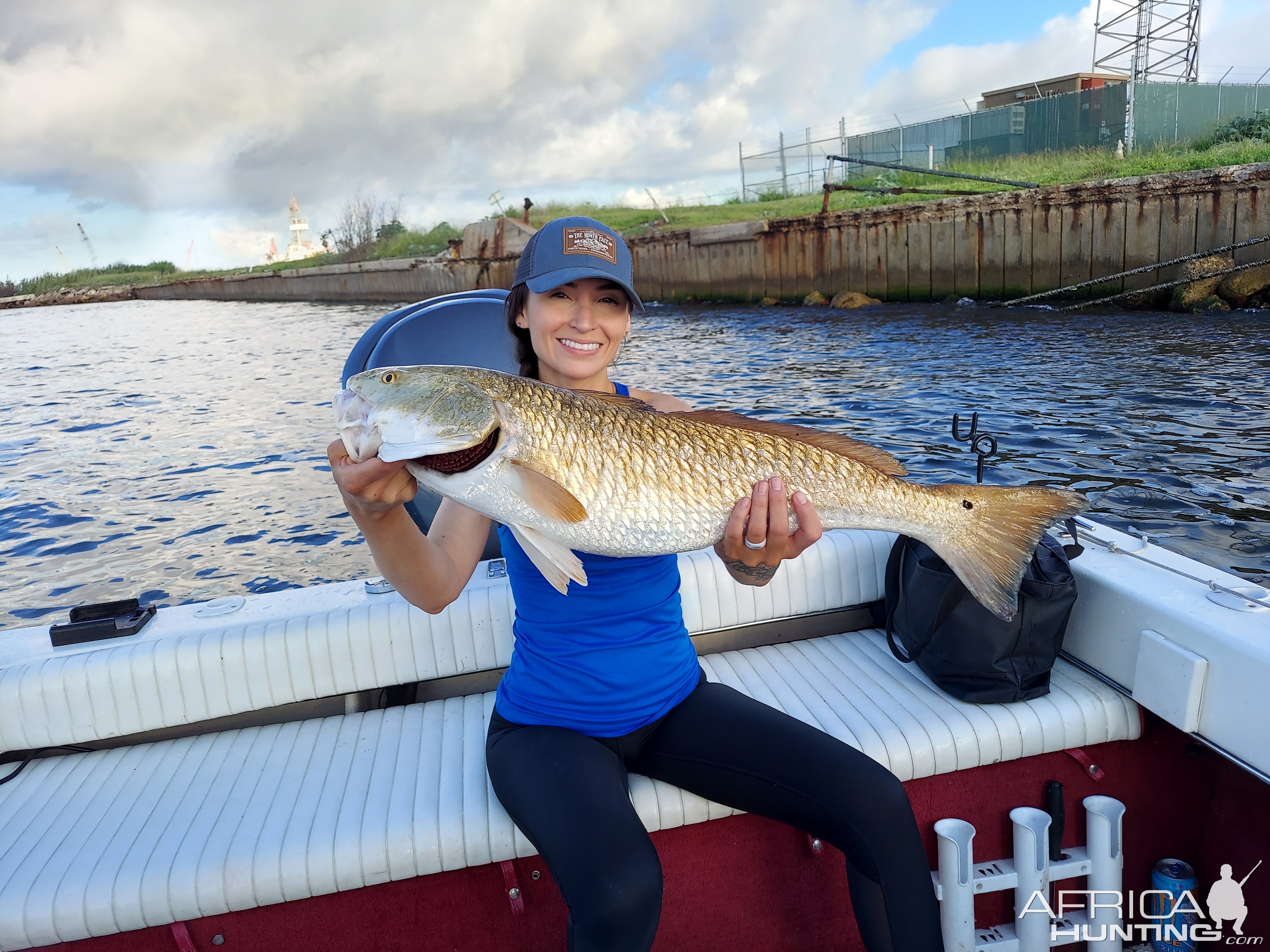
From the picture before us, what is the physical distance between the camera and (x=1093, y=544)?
11.6 ft

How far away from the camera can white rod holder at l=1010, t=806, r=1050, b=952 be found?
2.78 meters

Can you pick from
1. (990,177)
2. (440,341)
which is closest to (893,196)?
(990,177)

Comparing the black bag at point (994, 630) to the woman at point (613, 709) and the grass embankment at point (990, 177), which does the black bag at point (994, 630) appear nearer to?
the woman at point (613, 709)

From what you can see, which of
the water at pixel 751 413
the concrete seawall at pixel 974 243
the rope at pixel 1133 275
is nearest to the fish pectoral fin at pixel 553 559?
the water at pixel 751 413

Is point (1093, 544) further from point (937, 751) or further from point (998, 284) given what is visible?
point (998, 284)

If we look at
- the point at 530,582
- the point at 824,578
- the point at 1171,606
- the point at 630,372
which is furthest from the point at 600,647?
the point at 630,372

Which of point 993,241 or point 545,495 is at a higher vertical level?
point 993,241

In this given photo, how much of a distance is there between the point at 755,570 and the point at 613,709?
0.65 meters

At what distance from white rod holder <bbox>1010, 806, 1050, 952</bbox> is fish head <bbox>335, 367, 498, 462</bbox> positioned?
7.42 feet

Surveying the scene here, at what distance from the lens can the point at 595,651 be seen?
256 centimetres

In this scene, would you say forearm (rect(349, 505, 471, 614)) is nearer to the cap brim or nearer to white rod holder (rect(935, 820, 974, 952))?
the cap brim

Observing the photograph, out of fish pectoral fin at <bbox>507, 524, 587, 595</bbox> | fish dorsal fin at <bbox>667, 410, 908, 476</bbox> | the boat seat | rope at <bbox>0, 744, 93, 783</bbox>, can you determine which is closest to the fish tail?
fish dorsal fin at <bbox>667, 410, 908, 476</bbox>

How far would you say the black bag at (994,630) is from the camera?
9.77 ft

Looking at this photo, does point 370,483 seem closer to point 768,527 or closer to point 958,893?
point 768,527
